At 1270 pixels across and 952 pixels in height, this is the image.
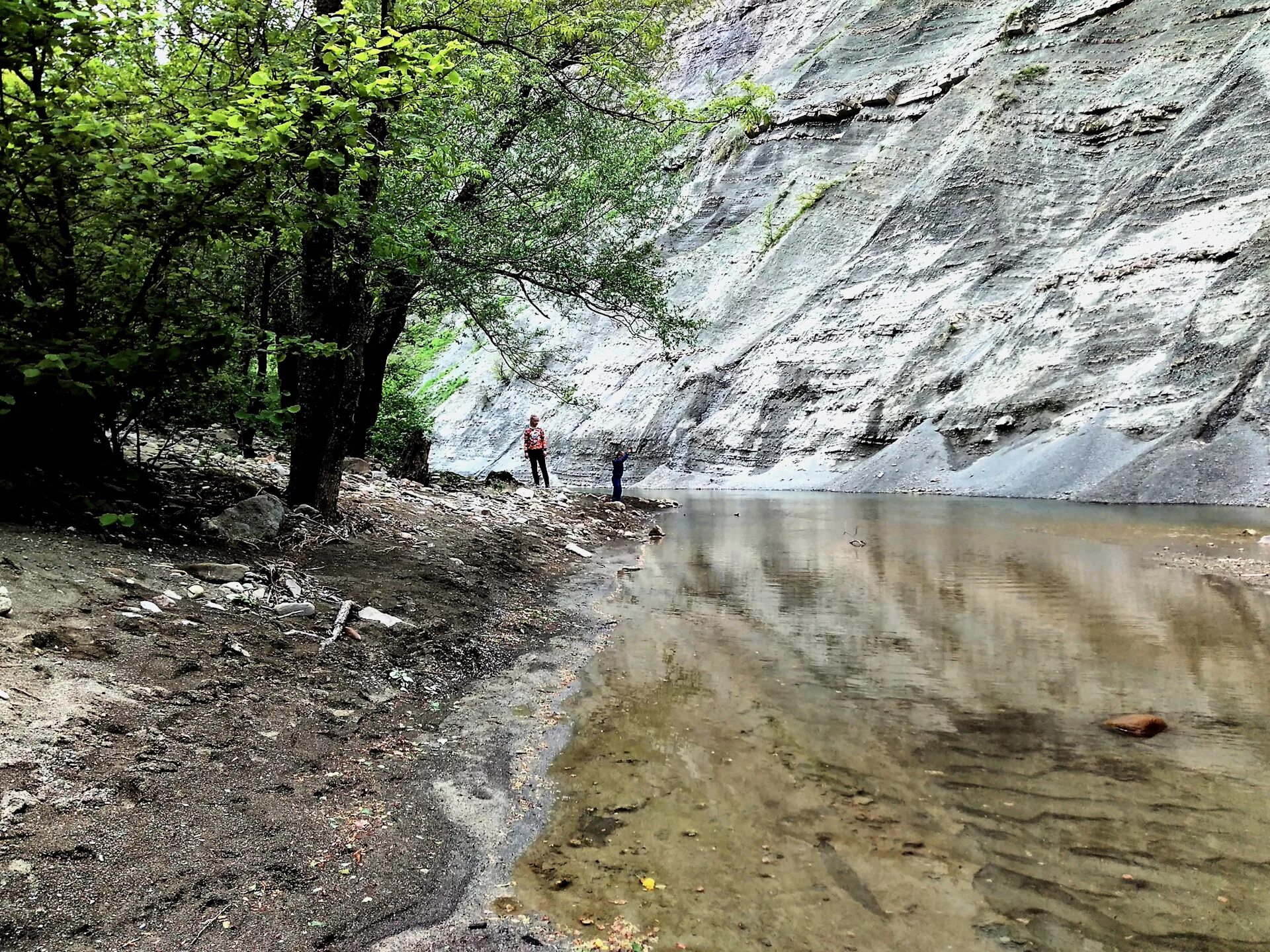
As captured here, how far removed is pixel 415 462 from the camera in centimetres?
1420

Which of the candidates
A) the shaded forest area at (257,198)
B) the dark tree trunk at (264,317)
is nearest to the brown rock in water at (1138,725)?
the shaded forest area at (257,198)

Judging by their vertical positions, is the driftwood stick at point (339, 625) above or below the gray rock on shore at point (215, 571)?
below

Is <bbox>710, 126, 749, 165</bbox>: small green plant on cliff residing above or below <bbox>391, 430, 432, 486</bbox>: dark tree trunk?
above

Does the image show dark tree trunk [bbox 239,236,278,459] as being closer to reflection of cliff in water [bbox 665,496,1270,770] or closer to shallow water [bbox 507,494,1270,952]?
shallow water [bbox 507,494,1270,952]

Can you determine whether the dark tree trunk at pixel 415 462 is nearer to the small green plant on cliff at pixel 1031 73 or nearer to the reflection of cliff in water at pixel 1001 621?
the reflection of cliff in water at pixel 1001 621

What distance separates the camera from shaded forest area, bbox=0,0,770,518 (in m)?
4.77

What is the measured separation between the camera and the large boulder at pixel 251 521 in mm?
6930

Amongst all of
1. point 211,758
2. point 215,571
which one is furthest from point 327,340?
point 211,758

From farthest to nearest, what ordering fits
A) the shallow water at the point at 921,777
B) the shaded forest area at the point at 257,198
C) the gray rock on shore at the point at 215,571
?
the gray rock on shore at the point at 215,571
the shaded forest area at the point at 257,198
the shallow water at the point at 921,777

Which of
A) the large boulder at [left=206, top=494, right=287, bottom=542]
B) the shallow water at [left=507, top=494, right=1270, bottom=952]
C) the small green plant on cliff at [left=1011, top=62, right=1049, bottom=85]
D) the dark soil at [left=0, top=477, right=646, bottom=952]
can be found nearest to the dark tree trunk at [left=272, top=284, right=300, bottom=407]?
the large boulder at [left=206, top=494, right=287, bottom=542]

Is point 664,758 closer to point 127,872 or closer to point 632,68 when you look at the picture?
Answer: point 127,872

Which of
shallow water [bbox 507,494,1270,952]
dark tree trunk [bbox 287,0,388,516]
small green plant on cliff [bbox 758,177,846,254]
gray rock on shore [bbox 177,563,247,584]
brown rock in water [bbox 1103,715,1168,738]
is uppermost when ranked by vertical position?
small green plant on cliff [bbox 758,177,846,254]

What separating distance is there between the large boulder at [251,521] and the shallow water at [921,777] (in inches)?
142

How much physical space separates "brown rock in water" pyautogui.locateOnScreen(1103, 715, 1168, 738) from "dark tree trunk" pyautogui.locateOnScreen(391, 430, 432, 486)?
11.6m
